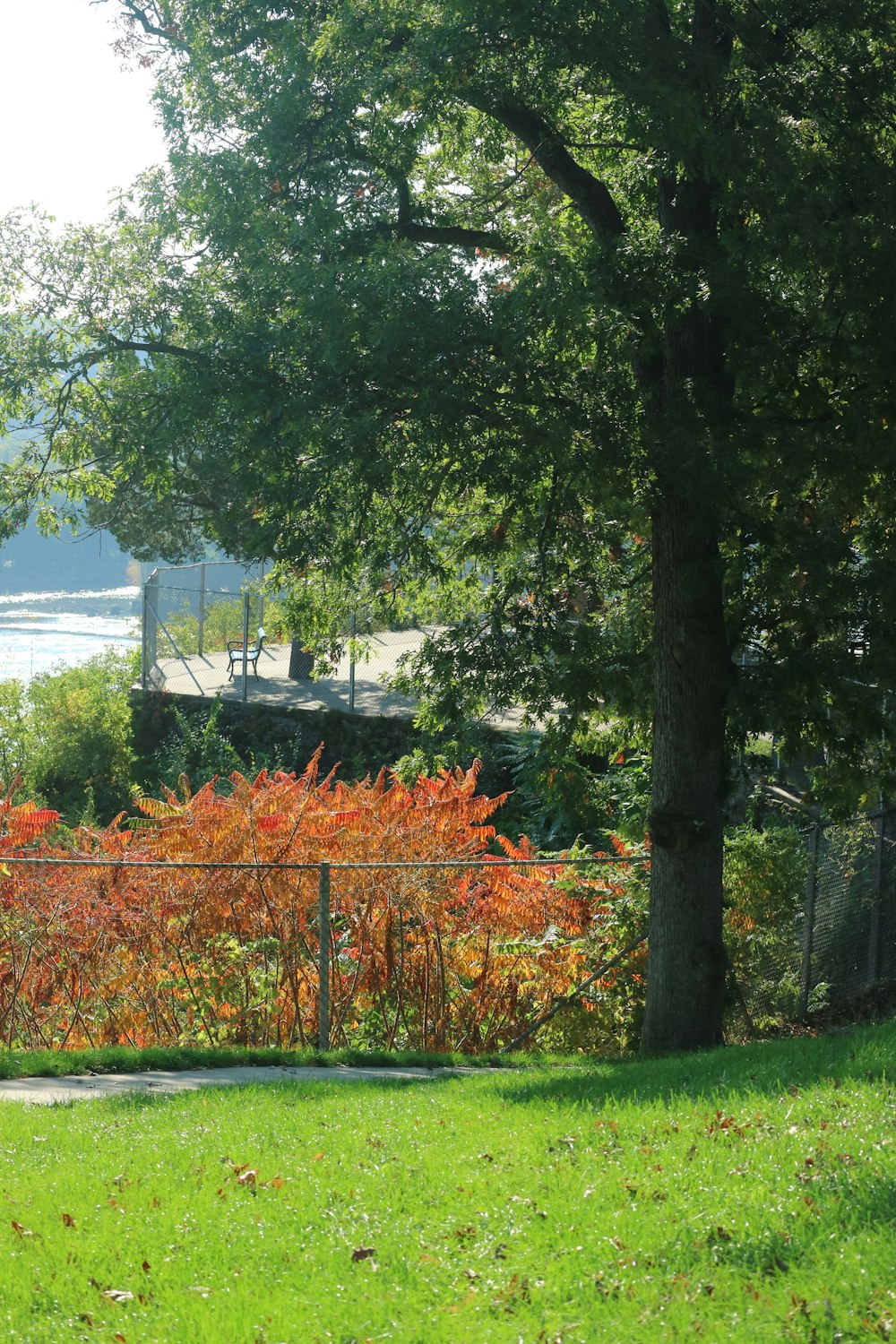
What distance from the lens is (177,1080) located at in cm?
925

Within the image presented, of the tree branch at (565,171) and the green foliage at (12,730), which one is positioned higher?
the tree branch at (565,171)

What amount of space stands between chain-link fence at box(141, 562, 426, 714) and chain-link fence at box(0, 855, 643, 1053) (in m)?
12.4

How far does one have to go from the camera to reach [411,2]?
963cm

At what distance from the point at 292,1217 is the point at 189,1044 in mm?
6067

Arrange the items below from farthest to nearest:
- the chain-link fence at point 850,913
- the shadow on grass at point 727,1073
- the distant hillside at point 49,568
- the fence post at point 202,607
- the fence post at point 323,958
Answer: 1. the distant hillside at point 49,568
2. the fence post at point 202,607
3. the chain-link fence at point 850,913
4. the fence post at point 323,958
5. the shadow on grass at point 727,1073

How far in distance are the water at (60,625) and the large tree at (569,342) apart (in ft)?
62.3

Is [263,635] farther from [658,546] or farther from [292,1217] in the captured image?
[292,1217]

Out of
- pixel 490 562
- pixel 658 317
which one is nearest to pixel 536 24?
pixel 658 317

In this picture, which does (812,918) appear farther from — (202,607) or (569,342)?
(202,607)

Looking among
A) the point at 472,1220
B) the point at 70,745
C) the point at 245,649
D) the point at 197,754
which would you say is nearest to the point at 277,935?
the point at 472,1220

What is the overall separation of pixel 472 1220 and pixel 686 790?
5399 millimetres

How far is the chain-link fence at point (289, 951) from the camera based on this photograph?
37.1ft

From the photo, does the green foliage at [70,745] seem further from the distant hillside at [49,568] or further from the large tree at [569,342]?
the distant hillside at [49,568]

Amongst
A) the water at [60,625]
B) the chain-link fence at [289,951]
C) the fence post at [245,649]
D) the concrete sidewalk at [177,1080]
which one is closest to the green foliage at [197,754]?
the fence post at [245,649]
